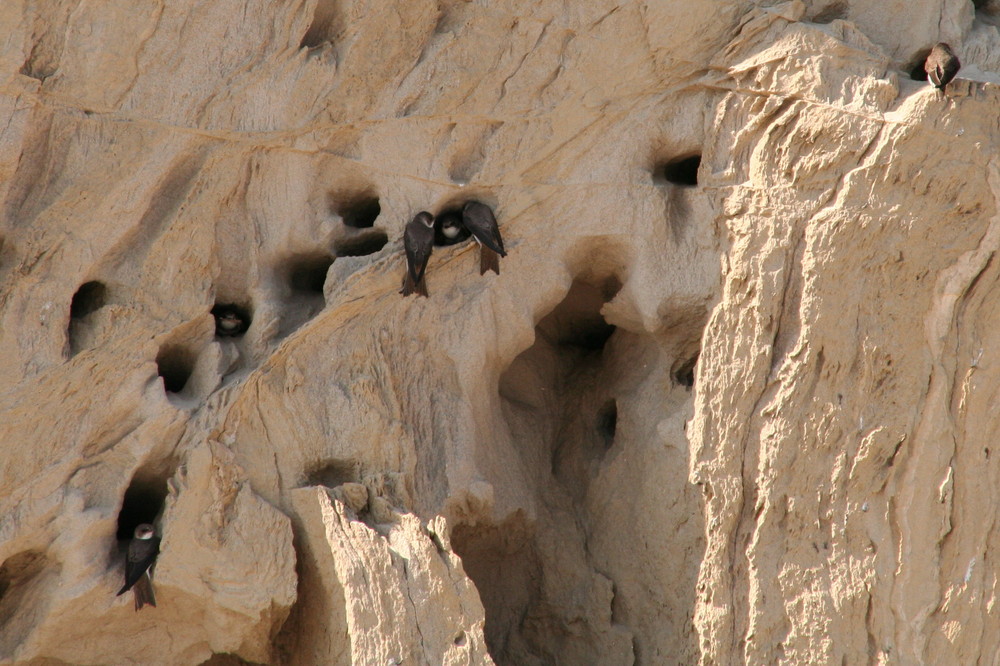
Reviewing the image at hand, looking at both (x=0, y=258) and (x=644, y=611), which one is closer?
(x=0, y=258)

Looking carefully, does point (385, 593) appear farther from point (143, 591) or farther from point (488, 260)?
point (488, 260)

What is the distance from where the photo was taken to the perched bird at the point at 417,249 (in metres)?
4.55

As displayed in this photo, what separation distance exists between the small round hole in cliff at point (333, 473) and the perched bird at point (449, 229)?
893 mm

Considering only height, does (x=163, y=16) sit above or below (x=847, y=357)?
above

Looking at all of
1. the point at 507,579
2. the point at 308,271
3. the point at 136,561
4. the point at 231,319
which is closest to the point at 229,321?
the point at 231,319

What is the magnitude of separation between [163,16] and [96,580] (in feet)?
6.54

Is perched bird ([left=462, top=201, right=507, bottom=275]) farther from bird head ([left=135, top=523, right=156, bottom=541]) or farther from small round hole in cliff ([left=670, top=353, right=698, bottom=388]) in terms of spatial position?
bird head ([left=135, top=523, right=156, bottom=541])

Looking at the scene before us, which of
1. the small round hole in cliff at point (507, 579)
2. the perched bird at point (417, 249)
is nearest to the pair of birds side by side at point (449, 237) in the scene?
the perched bird at point (417, 249)

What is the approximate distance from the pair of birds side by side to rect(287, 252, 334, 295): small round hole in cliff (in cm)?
35

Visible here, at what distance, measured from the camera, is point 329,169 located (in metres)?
4.75

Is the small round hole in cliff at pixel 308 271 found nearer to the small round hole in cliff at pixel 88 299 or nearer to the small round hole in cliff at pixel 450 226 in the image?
the small round hole in cliff at pixel 450 226

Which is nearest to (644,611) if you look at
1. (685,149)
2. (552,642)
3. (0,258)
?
(552,642)

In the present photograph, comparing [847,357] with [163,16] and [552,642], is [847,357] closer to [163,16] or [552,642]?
[552,642]

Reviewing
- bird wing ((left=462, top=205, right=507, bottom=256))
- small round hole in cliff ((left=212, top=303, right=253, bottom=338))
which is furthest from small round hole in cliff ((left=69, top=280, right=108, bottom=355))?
bird wing ((left=462, top=205, right=507, bottom=256))
